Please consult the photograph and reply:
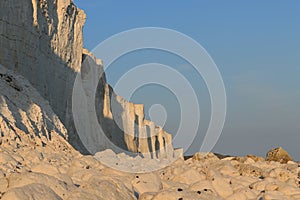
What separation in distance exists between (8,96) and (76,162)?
8058 mm

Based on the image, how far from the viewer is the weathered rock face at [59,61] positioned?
20766 millimetres

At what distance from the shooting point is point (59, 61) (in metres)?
26.5

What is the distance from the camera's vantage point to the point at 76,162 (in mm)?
9539

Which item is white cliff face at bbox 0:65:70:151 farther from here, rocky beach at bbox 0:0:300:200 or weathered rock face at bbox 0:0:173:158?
weathered rock face at bbox 0:0:173:158

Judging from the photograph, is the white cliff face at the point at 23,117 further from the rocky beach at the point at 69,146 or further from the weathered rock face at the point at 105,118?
the weathered rock face at the point at 105,118

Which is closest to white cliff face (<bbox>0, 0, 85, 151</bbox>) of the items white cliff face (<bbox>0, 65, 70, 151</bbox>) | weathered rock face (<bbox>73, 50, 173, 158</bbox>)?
weathered rock face (<bbox>73, 50, 173, 158</bbox>)

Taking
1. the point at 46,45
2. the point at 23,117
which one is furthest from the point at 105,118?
the point at 23,117

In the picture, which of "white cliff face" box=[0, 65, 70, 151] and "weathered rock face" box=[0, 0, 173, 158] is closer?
"white cliff face" box=[0, 65, 70, 151]

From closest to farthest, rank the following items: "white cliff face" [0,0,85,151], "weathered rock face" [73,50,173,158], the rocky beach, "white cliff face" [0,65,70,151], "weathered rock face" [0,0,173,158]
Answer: the rocky beach < "white cliff face" [0,65,70,151] < "white cliff face" [0,0,85,151] < "weathered rock face" [0,0,173,158] < "weathered rock face" [73,50,173,158]

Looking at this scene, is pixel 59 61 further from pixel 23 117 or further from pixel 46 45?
pixel 23 117

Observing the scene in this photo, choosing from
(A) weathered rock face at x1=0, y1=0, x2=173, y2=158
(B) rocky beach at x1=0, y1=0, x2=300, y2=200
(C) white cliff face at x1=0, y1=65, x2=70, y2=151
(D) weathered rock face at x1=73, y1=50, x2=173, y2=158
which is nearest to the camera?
(B) rocky beach at x1=0, y1=0, x2=300, y2=200

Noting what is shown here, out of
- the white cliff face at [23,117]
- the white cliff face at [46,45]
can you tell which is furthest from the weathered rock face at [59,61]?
the white cliff face at [23,117]

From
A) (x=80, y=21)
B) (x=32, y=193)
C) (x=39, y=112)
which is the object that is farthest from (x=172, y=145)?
(x=32, y=193)

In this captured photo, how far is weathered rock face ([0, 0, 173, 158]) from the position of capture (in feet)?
68.1
